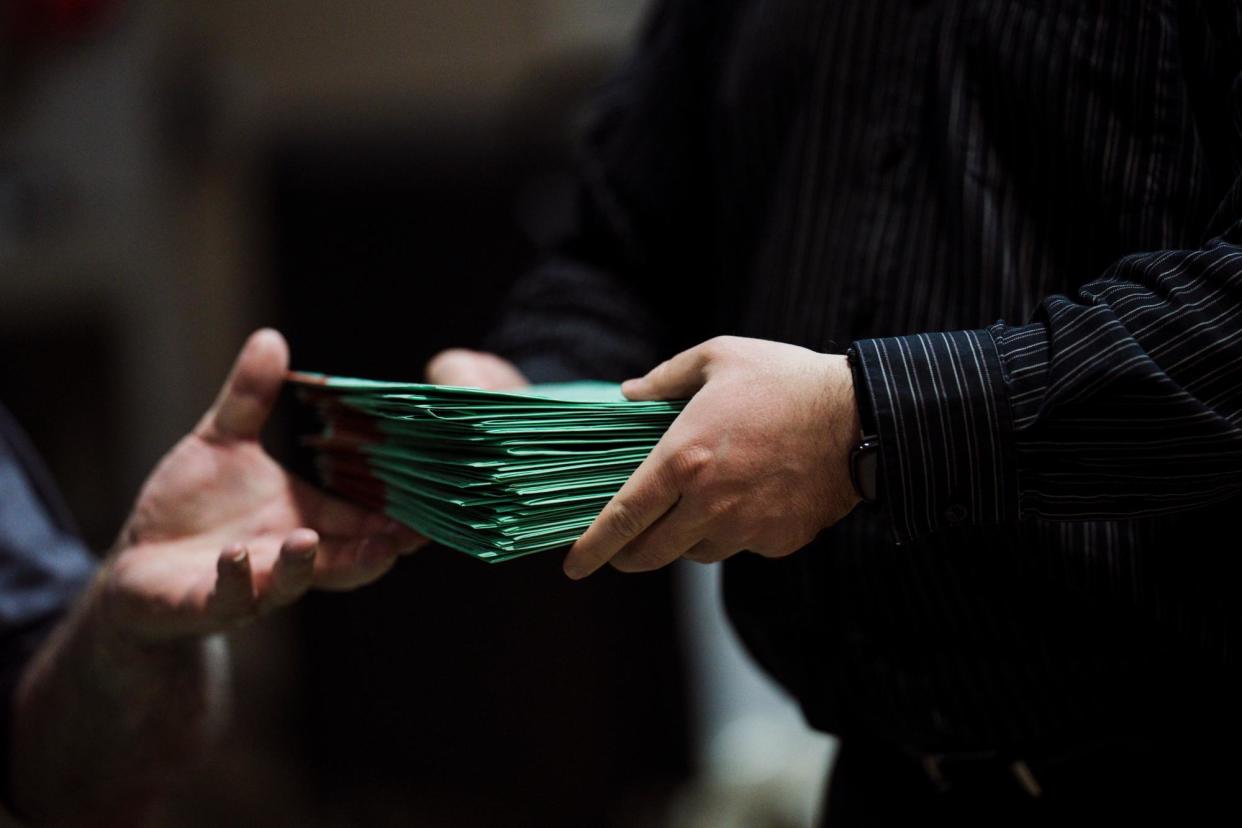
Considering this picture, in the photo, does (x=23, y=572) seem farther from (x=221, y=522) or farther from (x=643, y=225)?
(x=643, y=225)

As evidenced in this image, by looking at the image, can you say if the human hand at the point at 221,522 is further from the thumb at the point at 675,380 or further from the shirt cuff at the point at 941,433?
the shirt cuff at the point at 941,433

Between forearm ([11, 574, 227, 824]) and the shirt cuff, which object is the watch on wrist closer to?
the shirt cuff

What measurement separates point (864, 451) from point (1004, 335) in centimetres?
12

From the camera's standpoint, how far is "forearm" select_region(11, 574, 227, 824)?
1.05 meters

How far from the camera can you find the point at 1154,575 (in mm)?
796

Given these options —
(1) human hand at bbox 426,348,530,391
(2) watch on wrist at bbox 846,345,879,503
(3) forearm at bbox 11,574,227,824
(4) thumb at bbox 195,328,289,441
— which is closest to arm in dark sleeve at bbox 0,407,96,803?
(3) forearm at bbox 11,574,227,824

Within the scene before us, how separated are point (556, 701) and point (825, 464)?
2.59 meters

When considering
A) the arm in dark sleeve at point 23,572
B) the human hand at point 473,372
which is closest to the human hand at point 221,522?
the human hand at point 473,372

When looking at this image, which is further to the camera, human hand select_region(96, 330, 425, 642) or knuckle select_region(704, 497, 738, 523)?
human hand select_region(96, 330, 425, 642)

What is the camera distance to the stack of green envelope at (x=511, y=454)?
716mm

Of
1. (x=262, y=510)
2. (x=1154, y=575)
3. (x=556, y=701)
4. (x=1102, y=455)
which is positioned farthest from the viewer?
(x=556, y=701)

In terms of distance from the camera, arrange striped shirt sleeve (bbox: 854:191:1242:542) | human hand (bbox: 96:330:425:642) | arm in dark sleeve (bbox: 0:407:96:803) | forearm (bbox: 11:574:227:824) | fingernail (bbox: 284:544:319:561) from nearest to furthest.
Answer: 1. striped shirt sleeve (bbox: 854:191:1242:542)
2. fingernail (bbox: 284:544:319:561)
3. human hand (bbox: 96:330:425:642)
4. forearm (bbox: 11:574:227:824)
5. arm in dark sleeve (bbox: 0:407:96:803)

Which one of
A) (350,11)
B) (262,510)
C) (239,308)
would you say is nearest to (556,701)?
(239,308)

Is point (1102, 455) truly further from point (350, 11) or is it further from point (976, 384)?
point (350, 11)
